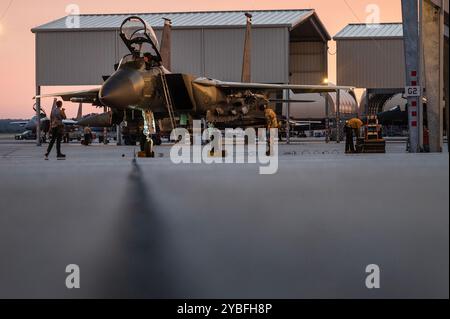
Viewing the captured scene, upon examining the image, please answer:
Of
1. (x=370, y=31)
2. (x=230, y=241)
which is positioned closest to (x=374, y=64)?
(x=370, y=31)

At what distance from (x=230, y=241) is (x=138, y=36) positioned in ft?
43.6

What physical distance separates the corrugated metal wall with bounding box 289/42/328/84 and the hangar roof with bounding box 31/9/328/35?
553 cm

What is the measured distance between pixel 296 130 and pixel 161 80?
5085 cm

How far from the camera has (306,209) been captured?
545 centimetres

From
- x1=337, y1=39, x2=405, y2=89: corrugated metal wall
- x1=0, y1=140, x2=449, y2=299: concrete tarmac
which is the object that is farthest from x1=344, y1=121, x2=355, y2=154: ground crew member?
x1=337, y1=39, x2=405, y2=89: corrugated metal wall

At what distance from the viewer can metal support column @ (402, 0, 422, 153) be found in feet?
62.0

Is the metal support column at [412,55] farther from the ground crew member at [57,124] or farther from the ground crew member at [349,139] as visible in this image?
the ground crew member at [57,124]

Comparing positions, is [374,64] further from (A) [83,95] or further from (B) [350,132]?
(A) [83,95]

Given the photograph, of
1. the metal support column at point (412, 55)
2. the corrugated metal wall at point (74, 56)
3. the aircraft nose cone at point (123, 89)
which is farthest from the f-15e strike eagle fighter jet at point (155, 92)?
the corrugated metal wall at point (74, 56)

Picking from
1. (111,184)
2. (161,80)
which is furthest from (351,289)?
(161,80)

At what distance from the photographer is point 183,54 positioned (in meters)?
39.5

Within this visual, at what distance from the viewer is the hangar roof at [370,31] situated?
44616 mm

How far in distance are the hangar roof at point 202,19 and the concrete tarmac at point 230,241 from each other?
33.5 metres
